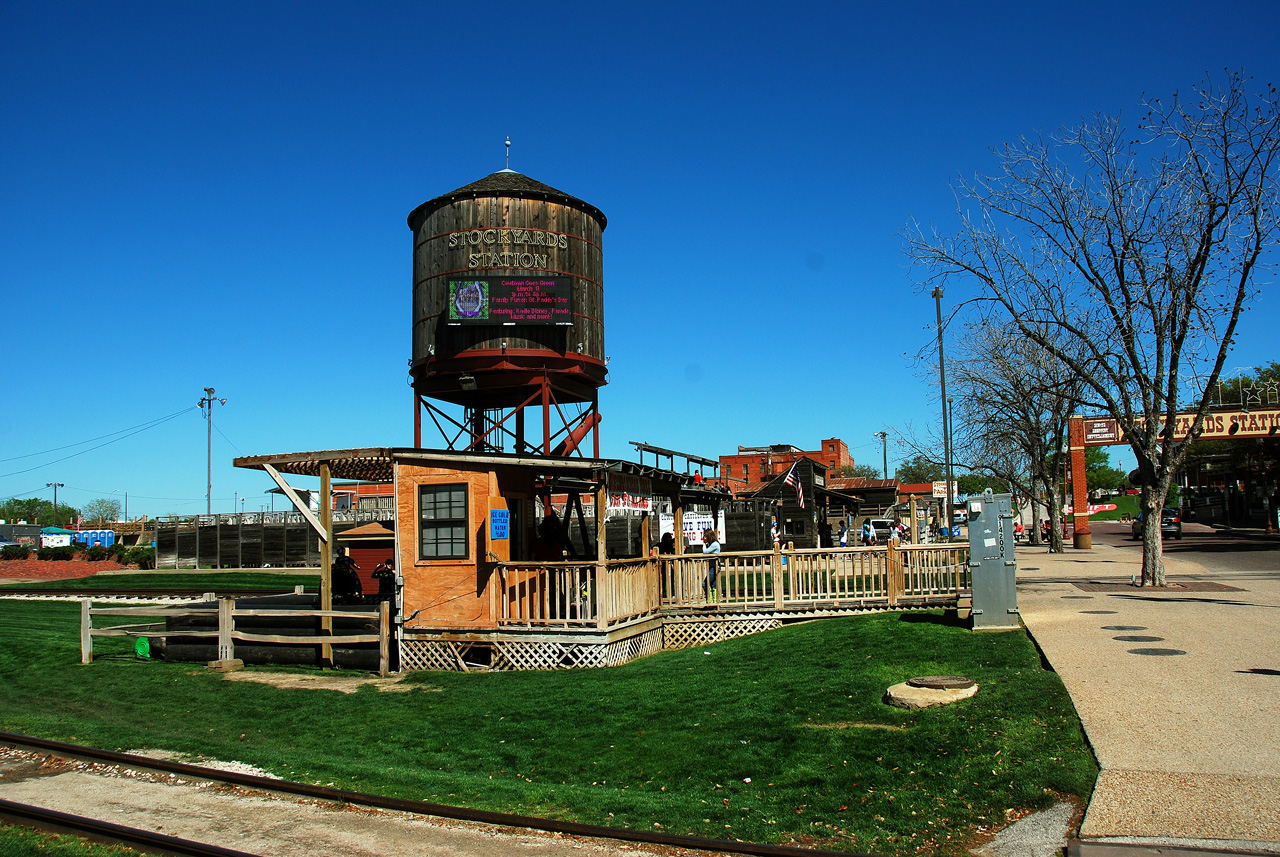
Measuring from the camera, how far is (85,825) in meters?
6.82

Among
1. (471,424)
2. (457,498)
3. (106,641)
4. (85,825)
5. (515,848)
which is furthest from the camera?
(471,424)

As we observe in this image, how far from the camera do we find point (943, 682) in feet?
29.8

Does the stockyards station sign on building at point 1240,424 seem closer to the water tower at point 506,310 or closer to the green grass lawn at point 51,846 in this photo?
the water tower at point 506,310

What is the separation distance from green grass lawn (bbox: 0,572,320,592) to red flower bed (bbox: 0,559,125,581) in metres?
5.76

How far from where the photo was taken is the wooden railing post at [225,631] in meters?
15.1

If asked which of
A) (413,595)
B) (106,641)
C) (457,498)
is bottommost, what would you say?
(106,641)

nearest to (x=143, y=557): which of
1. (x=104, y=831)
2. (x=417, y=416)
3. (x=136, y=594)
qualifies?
(x=136, y=594)

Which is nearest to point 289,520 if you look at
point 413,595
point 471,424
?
point 471,424

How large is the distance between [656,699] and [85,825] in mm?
6008

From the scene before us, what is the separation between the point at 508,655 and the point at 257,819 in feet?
24.4

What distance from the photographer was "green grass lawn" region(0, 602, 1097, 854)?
6.70m

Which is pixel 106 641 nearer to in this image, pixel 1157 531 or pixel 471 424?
pixel 471 424

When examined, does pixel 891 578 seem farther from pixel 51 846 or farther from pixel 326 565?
pixel 51 846

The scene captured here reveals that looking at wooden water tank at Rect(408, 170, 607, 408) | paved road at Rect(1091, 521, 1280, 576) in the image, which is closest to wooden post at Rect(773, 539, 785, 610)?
wooden water tank at Rect(408, 170, 607, 408)
